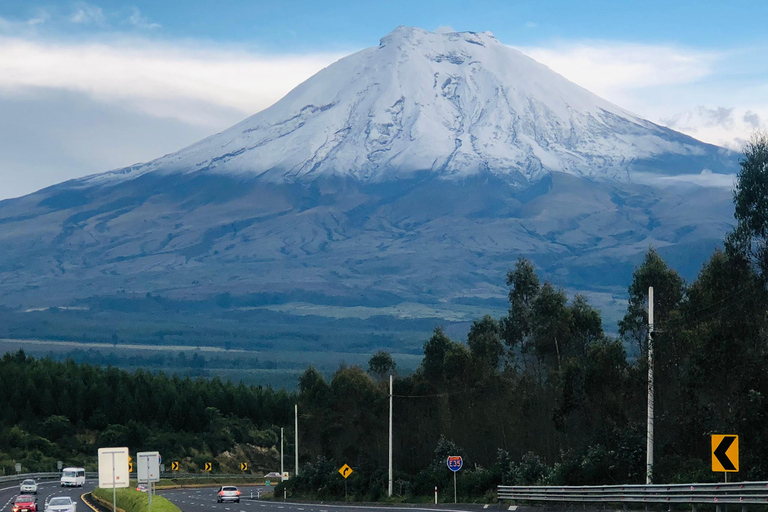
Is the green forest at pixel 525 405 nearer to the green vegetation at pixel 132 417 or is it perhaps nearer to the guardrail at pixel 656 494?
the green vegetation at pixel 132 417

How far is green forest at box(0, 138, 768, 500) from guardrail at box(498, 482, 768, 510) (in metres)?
2.49

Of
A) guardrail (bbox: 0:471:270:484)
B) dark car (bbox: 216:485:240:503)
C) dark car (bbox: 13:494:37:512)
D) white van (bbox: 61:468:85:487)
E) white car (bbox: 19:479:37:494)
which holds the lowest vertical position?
guardrail (bbox: 0:471:270:484)

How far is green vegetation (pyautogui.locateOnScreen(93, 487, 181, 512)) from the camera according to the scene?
146ft

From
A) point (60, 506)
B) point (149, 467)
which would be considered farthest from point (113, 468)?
point (60, 506)

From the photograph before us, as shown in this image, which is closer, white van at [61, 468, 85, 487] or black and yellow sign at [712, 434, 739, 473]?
black and yellow sign at [712, 434, 739, 473]

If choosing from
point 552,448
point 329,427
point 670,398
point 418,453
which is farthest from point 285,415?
point 670,398

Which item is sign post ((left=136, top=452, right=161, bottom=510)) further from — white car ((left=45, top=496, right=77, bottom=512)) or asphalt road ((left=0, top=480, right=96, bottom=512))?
asphalt road ((left=0, top=480, right=96, bottom=512))

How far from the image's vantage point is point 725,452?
113 ft

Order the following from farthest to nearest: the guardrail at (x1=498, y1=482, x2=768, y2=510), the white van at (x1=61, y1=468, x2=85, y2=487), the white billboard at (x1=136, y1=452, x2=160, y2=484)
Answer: the white van at (x1=61, y1=468, x2=85, y2=487), the white billboard at (x1=136, y1=452, x2=160, y2=484), the guardrail at (x1=498, y1=482, x2=768, y2=510)

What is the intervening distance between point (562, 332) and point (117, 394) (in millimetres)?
95949

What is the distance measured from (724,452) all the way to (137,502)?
81.5 ft

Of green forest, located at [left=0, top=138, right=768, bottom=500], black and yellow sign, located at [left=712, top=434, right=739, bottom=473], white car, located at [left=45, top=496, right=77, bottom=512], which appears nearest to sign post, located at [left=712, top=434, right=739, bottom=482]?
black and yellow sign, located at [left=712, top=434, right=739, bottom=473]

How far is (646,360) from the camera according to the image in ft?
166

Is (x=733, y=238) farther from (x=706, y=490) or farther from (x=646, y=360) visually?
(x=706, y=490)
